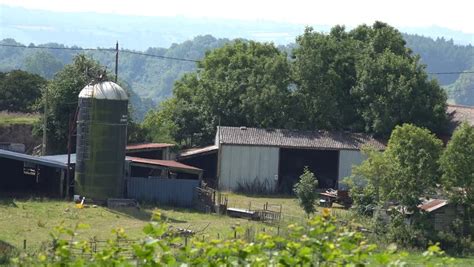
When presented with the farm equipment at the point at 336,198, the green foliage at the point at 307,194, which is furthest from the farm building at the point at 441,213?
the farm equipment at the point at 336,198

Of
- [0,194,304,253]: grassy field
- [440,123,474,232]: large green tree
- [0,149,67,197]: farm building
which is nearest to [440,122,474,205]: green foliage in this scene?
[440,123,474,232]: large green tree

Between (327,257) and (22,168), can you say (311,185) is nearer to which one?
(22,168)

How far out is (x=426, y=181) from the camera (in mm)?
36688

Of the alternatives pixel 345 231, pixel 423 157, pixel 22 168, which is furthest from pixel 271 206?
pixel 345 231

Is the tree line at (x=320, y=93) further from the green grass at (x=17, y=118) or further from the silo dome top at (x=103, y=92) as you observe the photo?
the silo dome top at (x=103, y=92)

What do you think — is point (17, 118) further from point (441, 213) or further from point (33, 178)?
point (441, 213)

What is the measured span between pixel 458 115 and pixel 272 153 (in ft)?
34.9

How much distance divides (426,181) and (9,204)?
1492 cm

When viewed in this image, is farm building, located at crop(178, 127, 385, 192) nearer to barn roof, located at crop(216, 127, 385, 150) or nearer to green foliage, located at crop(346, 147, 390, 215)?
barn roof, located at crop(216, 127, 385, 150)

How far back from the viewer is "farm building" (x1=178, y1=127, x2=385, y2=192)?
46.6 metres

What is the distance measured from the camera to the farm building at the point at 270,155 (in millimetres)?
46625

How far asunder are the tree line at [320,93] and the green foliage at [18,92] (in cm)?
957

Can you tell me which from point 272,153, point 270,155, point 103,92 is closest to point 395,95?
point 272,153

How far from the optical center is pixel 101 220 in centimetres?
3578
